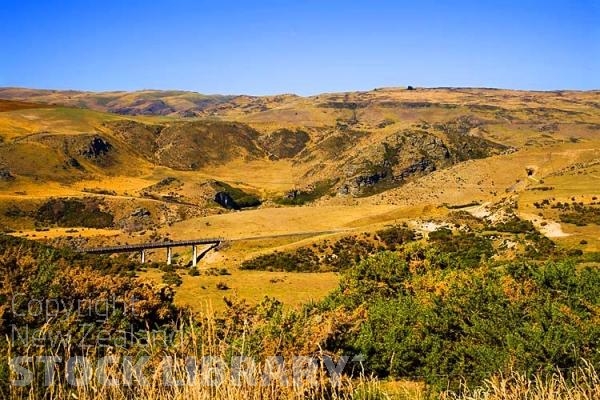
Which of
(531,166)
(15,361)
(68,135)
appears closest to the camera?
(15,361)

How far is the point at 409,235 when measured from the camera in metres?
77.6

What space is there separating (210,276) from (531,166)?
9885 cm

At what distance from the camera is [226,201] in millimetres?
159250

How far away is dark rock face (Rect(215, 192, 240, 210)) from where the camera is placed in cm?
15743

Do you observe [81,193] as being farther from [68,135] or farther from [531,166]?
[531,166]

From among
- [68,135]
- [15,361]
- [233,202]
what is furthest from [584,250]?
[68,135]

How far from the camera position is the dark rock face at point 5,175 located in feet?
488

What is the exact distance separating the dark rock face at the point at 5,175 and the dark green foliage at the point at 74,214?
72.7ft

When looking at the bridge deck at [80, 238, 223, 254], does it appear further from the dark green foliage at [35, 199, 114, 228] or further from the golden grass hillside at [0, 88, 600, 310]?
the dark green foliage at [35, 199, 114, 228]

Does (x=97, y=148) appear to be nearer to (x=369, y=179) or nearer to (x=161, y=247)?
(x=369, y=179)

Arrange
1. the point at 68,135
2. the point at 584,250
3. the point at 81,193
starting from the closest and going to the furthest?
1. the point at 584,250
2. the point at 81,193
3. the point at 68,135

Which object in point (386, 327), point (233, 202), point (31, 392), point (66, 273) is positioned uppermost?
point (31, 392)

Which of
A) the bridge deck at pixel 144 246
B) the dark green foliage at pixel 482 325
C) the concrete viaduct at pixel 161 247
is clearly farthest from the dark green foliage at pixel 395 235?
the dark green foliage at pixel 482 325

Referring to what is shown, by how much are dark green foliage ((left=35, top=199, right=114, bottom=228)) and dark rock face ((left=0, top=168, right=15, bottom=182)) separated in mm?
22154
